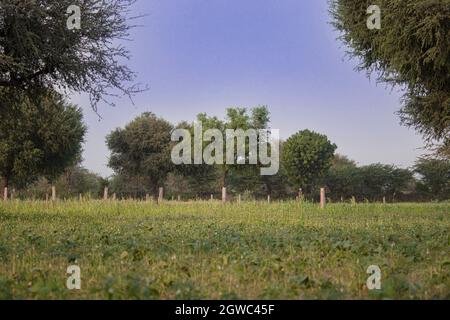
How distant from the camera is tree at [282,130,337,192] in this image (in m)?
64.6

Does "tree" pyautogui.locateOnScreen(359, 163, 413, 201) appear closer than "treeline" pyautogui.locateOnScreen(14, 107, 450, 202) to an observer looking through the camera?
No

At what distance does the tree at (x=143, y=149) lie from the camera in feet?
191

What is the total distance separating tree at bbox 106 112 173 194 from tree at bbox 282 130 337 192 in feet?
51.7

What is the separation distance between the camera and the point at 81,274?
6.45 meters

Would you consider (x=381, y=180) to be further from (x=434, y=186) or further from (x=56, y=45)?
(x=56, y=45)

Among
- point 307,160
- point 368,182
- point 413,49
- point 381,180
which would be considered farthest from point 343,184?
point 413,49

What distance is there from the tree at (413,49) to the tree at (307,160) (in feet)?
132

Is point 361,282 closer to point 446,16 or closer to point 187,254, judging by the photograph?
point 187,254
